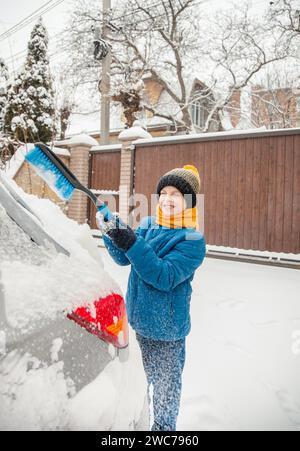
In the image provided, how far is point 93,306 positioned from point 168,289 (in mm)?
444

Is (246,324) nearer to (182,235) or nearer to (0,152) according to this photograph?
(182,235)

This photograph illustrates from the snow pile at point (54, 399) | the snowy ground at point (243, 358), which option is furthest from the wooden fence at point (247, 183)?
the snow pile at point (54, 399)

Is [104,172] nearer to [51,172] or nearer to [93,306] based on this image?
[51,172]

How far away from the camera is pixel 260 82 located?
16594mm

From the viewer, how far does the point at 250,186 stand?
5.84 m

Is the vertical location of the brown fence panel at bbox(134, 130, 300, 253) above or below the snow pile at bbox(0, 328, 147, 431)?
above

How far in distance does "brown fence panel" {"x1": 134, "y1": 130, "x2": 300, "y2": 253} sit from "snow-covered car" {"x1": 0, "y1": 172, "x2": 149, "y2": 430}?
505 centimetres

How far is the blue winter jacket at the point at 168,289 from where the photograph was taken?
132 cm

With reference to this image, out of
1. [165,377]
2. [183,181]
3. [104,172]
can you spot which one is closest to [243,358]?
[165,377]

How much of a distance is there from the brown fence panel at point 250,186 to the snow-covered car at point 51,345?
5055 millimetres

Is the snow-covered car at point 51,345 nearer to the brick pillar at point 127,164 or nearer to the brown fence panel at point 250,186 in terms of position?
the brown fence panel at point 250,186

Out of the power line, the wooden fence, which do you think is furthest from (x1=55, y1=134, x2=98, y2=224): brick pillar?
the power line

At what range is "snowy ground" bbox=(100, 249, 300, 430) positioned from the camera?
1.82 meters

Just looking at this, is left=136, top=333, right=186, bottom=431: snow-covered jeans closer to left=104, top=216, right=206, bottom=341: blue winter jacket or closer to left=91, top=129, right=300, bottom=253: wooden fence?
left=104, top=216, right=206, bottom=341: blue winter jacket
